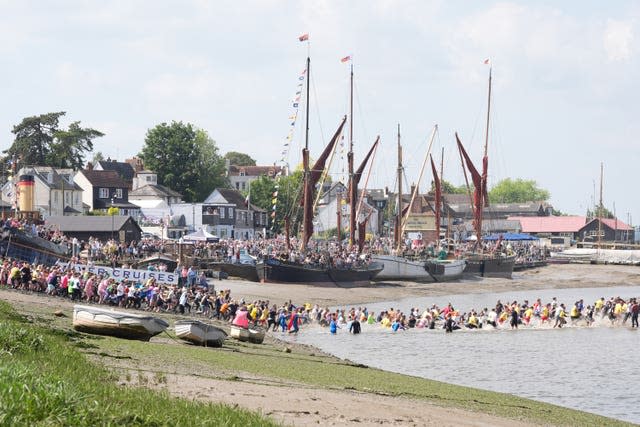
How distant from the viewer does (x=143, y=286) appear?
45.9 m

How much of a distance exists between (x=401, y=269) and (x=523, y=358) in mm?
51477

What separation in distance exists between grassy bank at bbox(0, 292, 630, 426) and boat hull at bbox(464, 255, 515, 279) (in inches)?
2626

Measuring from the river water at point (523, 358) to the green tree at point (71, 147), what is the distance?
88382 millimetres

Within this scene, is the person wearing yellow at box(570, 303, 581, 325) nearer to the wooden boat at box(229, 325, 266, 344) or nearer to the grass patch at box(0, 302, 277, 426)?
the wooden boat at box(229, 325, 266, 344)

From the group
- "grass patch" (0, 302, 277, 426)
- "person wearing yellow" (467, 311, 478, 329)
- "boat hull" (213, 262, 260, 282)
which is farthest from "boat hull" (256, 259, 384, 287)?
"grass patch" (0, 302, 277, 426)

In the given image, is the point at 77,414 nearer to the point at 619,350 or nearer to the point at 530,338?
the point at 619,350

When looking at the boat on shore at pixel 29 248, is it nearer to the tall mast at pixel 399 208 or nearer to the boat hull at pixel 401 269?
the boat hull at pixel 401 269

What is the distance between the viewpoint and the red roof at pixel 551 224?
164625mm

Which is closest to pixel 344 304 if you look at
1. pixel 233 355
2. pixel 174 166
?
pixel 233 355

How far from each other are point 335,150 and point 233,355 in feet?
215

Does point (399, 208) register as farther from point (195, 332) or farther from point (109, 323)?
point (109, 323)

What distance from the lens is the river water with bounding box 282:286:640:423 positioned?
31.2 meters

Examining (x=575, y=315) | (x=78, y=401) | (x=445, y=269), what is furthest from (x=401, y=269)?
(x=78, y=401)

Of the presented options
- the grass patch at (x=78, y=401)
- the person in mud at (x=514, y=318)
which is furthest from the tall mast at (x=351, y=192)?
the grass patch at (x=78, y=401)
